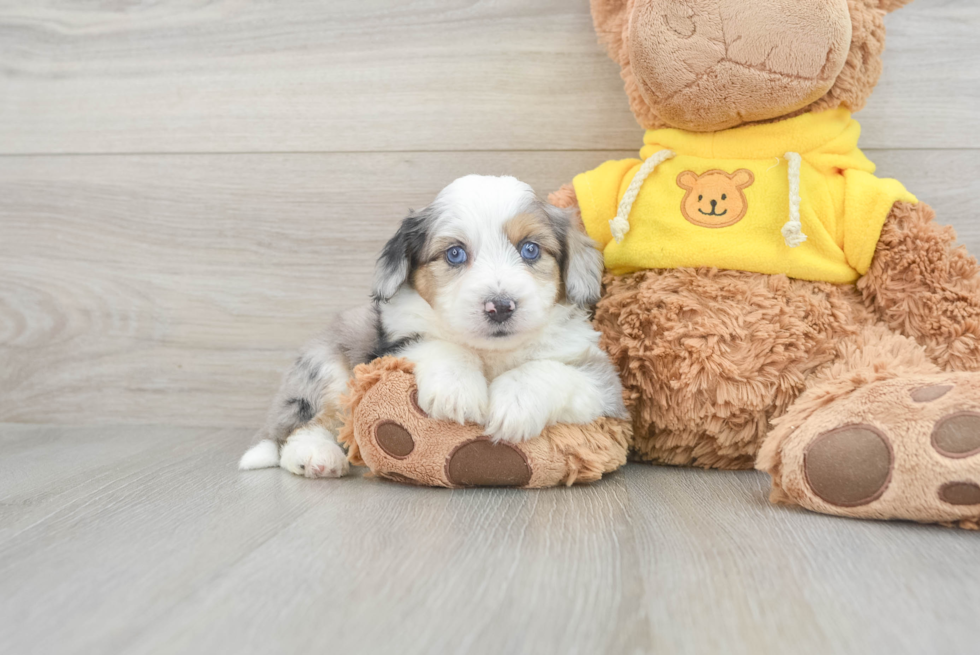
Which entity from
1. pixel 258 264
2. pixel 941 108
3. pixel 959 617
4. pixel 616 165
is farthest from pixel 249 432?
pixel 941 108

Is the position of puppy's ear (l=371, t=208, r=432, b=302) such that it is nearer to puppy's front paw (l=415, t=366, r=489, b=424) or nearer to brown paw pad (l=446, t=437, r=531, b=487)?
puppy's front paw (l=415, t=366, r=489, b=424)

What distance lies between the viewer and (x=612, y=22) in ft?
6.23

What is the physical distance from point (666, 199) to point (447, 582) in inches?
45.5

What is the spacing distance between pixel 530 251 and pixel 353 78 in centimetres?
107

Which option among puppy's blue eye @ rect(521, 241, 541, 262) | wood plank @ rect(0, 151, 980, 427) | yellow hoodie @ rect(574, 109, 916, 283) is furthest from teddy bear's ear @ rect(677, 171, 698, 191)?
wood plank @ rect(0, 151, 980, 427)

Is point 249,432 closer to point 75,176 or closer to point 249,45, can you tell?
point 75,176

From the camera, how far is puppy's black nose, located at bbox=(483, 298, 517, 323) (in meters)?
1.59

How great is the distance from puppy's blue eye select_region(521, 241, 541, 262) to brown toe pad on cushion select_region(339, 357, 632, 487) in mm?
383

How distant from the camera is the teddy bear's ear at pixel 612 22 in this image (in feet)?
6.16

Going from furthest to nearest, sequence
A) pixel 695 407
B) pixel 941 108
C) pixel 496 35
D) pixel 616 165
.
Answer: pixel 496 35 → pixel 941 108 → pixel 616 165 → pixel 695 407

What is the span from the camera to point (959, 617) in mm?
982

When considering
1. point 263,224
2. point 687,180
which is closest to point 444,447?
point 687,180

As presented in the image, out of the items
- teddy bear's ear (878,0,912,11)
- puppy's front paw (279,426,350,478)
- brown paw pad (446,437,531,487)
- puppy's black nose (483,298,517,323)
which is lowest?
puppy's front paw (279,426,350,478)

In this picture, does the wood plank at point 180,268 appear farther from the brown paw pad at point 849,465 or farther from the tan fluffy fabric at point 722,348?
the brown paw pad at point 849,465
